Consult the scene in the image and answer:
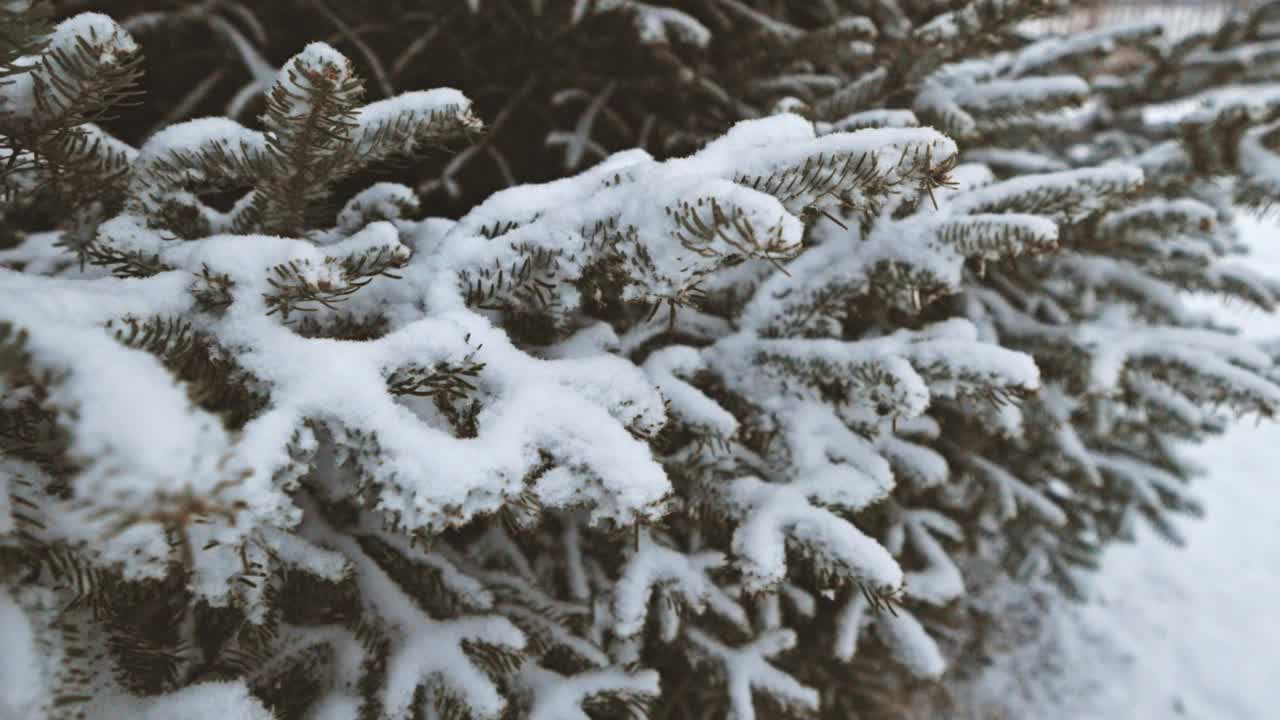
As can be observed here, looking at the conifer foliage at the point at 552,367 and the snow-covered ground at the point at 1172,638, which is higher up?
the conifer foliage at the point at 552,367

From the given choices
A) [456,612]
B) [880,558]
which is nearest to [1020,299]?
[880,558]

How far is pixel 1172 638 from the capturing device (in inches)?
153

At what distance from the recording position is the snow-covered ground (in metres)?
3.46

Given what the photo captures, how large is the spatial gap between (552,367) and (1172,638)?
4.39 m

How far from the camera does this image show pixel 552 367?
1.11m

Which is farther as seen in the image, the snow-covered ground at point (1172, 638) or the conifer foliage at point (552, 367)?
the snow-covered ground at point (1172, 638)

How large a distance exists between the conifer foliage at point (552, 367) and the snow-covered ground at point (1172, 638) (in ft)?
5.42

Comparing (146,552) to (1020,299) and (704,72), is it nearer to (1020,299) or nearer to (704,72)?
(704,72)

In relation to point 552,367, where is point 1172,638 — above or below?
below

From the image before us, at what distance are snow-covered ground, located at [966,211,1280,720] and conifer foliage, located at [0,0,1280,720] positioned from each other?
165 cm

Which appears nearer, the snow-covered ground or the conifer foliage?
the conifer foliage

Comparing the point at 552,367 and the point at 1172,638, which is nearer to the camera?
the point at 552,367

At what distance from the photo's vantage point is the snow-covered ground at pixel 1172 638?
3459 mm

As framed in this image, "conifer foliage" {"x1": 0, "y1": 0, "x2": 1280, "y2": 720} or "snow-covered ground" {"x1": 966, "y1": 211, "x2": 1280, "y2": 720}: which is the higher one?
"conifer foliage" {"x1": 0, "y1": 0, "x2": 1280, "y2": 720}
